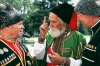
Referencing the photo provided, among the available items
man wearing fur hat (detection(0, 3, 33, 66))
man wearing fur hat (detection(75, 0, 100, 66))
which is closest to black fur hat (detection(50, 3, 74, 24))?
man wearing fur hat (detection(0, 3, 33, 66))

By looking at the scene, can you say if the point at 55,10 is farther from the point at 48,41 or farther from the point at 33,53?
the point at 33,53

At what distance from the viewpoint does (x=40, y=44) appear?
14.1 feet

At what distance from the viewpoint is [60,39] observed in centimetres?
435

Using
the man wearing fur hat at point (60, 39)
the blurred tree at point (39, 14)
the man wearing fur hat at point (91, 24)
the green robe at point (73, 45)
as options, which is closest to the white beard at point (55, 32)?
the man wearing fur hat at point (60, 39)

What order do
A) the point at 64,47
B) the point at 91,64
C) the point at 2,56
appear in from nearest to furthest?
the point at 91,64, the point at 2,56, the point at 64,47

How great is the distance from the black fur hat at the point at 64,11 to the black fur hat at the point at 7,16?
0.83 m

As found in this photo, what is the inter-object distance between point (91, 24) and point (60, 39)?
127 centimetres

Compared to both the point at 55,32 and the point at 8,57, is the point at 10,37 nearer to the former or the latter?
the point at 8,57

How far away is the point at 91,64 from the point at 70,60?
927mm

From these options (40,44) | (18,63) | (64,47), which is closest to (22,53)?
(18,63)

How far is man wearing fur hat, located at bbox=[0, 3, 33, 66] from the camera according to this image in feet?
11.9

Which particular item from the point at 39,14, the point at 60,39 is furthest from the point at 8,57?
the point at 39,14

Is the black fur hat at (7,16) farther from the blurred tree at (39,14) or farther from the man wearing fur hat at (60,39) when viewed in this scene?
the blurred tree at (39,14)

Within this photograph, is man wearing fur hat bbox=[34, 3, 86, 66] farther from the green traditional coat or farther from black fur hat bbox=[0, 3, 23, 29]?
the green traditional coat
